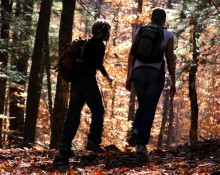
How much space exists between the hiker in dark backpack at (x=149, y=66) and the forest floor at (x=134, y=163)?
406 mm

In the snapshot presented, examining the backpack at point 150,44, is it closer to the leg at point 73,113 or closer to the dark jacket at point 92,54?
the dark jacket at point 92,54

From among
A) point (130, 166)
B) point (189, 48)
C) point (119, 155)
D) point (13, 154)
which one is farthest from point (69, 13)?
point (189, 48)

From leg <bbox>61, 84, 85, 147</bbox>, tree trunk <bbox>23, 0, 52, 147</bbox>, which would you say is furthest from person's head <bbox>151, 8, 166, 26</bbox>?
tree trunk <bbox>23, 0, 52, 147</bbox>

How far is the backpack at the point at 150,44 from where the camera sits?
18.7 feet

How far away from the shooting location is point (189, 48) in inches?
596

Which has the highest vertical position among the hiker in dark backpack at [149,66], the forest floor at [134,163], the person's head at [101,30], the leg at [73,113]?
the person's head at [101,30]

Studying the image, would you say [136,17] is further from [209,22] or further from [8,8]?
[209,22]

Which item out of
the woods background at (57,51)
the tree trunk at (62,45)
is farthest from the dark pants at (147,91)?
the tree trunk at (62,45)

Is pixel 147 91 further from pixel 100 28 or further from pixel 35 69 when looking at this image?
pixel 35 69

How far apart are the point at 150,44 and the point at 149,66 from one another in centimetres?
Answer: 32

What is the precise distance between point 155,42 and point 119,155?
6.19ft

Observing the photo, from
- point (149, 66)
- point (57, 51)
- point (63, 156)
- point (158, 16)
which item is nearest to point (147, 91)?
point (149, 66)

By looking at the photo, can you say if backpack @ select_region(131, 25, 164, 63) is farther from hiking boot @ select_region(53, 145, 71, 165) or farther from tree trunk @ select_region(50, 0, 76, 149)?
A: tree trunk @ select_region(50, 0, 76, 149)

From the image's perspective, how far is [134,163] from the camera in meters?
5.57
